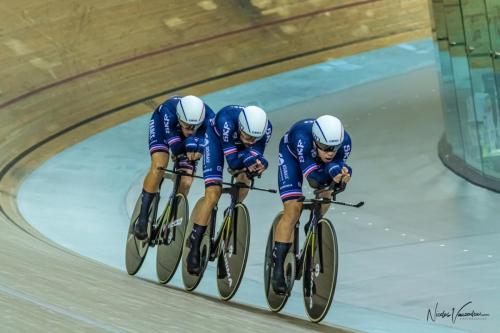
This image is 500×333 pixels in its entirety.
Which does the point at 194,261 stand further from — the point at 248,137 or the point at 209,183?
the point at 248,137

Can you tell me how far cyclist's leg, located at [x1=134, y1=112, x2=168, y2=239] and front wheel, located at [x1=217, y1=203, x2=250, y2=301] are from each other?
22.8 inches

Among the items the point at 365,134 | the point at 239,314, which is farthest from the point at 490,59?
the point at 239,314

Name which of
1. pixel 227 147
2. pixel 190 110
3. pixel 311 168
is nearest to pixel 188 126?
pixel 190 110

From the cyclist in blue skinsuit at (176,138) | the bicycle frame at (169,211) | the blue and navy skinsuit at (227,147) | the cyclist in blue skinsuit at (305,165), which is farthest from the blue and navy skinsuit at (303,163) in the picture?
the bicycle frame at (169,211)

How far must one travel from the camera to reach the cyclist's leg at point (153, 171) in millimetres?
6664

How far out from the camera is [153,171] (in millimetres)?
6660

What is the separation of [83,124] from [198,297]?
5.56 meters

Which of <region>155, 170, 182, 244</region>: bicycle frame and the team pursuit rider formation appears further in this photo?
<region>155, 170, 182, 244</region>: bicycle frame

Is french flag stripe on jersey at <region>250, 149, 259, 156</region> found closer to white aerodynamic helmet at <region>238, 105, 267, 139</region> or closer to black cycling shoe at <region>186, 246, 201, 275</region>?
white aerodynamic helmet at <region>238, 105, 267, 139</region>

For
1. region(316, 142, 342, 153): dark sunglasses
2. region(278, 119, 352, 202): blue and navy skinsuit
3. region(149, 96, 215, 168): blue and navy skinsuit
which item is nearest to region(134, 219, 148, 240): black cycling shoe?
region(149, 96, 215, 168): blue and navy skinsuit

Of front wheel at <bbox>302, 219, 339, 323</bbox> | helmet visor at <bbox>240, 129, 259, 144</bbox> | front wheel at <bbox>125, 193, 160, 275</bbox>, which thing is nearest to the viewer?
front wheel at <bbox>302, 219, 339, 323</bbox>

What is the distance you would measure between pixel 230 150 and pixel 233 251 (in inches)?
23.1

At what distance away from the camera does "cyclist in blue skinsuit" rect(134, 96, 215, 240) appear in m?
6.40

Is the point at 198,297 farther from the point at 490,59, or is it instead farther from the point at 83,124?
the point at 83,124
